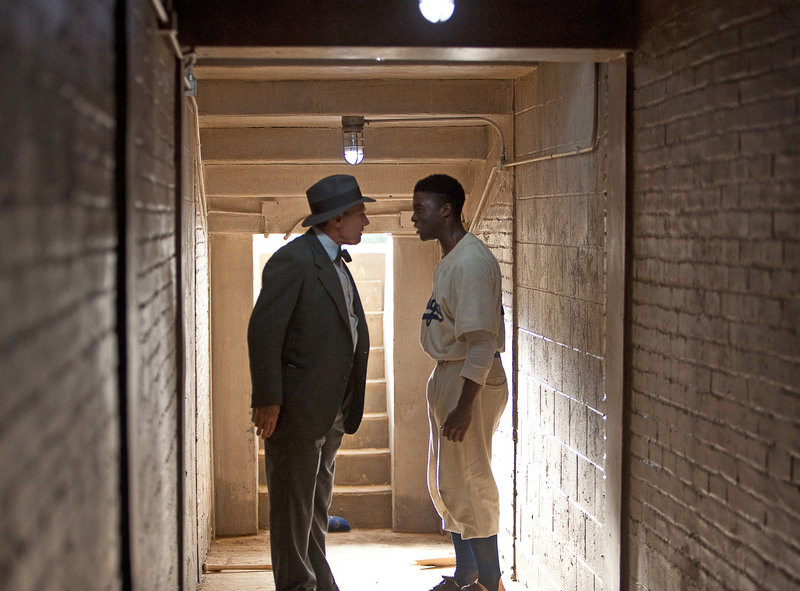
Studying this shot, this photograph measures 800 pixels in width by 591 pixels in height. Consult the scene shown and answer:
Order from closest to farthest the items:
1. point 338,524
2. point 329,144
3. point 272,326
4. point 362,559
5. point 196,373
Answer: point 272,326 → point 196,373 → point 329,144 → point 362,559 → point 338,524

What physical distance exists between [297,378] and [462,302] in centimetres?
69

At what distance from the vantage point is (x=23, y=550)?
1.09 m

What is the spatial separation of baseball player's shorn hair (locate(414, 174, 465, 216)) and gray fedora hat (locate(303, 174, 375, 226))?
15.2 inches

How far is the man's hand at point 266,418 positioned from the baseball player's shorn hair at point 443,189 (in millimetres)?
1137

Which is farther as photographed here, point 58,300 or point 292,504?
point 292,504

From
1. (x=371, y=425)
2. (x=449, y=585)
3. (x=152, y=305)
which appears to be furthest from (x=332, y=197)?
(x=371, y=425)

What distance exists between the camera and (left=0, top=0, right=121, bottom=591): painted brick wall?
106 centimetres

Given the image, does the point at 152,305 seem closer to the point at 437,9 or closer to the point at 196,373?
the point at 437,9

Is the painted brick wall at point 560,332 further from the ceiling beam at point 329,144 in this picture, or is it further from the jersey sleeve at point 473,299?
the ceiling beam at point 329,144

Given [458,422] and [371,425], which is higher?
[458,422]

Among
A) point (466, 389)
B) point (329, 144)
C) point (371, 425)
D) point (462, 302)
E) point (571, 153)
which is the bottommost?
point (371, 425)

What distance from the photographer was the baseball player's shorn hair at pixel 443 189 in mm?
3744

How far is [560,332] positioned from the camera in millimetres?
3777

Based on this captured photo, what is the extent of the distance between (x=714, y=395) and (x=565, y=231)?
152 cm
